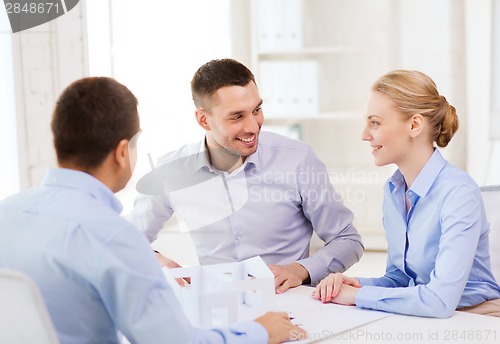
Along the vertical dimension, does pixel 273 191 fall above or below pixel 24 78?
below

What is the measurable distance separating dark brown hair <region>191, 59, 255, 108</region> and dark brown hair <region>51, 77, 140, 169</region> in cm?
102

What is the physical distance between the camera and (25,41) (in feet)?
9.45

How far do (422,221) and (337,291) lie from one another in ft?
0.89

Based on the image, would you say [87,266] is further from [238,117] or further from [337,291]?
[238,117]

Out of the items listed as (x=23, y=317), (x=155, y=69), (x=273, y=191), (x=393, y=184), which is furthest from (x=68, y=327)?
(x=155, y=69)

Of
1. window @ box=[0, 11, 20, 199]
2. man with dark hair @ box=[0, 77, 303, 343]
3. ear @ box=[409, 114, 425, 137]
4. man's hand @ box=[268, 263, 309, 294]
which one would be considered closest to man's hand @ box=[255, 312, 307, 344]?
man with dark hair @ box=[0, 77, 303, 343]

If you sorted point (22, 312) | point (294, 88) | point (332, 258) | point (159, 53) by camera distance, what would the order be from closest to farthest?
point (22, 312) < point (332, 258) < point (159, 53) < point (294, 88)

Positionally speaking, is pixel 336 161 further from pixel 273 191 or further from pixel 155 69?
pixel 273 191

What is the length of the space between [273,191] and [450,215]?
2.40 ft

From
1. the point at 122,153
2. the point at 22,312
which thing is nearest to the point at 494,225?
the point at 122,153

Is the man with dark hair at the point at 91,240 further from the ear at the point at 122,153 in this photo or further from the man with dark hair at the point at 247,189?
the man with dark hair at the point at 247,189

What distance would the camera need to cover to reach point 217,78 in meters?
2.26

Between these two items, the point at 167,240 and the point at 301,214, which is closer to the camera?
the point at 301,214

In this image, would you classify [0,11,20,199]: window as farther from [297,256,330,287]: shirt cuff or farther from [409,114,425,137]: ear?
[409,114,425,137]: ear
